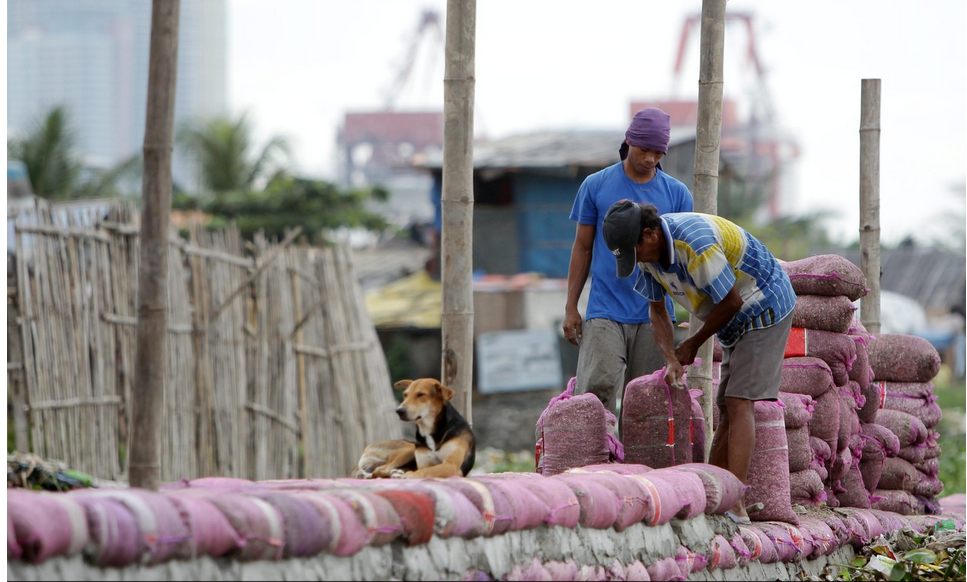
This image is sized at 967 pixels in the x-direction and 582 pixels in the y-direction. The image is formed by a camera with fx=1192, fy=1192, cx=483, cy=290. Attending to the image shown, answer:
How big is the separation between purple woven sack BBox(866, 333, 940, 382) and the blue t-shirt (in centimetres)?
263

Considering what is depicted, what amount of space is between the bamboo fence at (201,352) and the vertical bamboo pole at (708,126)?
5231mm

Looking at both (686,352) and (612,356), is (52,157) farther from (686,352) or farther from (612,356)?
(686,352)

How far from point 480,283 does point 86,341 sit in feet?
34.0

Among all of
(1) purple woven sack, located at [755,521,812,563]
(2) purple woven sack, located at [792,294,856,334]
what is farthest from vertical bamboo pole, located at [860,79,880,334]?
(1) purple woven sack, located at [755,521,812,563]

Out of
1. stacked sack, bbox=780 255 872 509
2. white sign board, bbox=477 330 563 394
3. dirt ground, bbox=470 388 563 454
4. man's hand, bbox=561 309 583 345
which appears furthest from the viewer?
white sign board, bbox=477 330 563 394

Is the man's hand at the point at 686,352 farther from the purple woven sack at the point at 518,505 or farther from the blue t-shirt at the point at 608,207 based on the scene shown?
the purple woven sack at the point at 518,505

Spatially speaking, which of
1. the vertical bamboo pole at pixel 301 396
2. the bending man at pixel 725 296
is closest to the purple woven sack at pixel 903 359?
the bending man at pixel 725 296

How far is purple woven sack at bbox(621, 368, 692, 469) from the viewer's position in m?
5.05

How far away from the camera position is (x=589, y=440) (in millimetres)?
4941

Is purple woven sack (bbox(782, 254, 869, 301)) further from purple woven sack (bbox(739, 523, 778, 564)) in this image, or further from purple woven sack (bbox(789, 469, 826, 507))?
purple woven sack (bbox(739, 523, 778, 564))

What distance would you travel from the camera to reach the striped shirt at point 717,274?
4.51 metres

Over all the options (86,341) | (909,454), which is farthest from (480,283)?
(909,454)

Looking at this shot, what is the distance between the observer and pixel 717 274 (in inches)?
178

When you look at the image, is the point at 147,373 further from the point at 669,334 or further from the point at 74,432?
the point at 74,432
